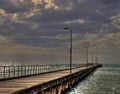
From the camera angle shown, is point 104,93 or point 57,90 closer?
point 57,90

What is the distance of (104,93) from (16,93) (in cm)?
3075

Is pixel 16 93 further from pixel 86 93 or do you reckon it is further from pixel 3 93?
pixel 86 93

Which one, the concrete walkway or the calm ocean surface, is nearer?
the concrete walkway

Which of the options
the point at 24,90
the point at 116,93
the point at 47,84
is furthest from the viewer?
the point at 116,93

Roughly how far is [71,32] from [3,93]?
40.2 meters

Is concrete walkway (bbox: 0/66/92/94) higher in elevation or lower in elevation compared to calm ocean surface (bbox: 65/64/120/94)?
higher

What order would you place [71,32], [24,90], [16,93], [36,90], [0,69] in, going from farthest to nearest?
[71,32]
[0,69]
[36,90]
[24,90]
[16,93]

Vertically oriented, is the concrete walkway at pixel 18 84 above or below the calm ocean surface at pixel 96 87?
above

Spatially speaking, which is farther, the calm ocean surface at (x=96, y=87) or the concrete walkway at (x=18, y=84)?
the calm ocean surface at (x=96, y=87)

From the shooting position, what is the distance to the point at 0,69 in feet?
115

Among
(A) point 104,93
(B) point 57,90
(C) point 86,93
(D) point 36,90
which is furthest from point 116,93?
(D) point 36,90

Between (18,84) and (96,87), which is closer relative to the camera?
(18,84)

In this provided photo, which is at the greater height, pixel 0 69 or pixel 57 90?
pixel 0 69

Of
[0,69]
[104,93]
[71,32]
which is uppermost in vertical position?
[71,32]
